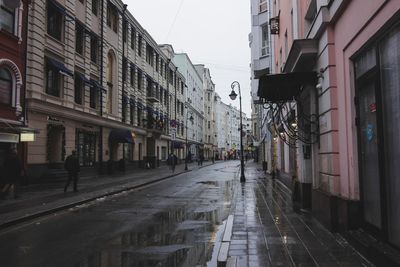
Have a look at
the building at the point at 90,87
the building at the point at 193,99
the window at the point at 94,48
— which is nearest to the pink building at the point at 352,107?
the building at the point at 90,87

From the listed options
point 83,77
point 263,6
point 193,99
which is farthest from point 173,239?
point 193,99

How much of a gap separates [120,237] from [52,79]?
16.5 meters

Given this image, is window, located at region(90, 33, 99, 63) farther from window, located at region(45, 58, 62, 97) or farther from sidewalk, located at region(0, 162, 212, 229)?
sidewalk, located at region(0, 162, 212, 229)

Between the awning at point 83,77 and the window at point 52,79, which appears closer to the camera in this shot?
the window at point 52,79

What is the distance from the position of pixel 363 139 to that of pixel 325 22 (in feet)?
9.45

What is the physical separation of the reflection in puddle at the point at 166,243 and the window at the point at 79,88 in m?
16.1

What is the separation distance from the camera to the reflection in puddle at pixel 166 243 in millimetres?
6875

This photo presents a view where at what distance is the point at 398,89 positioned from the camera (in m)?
5.88

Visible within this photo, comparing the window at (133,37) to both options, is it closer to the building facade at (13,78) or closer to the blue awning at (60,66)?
the blue awning at (60,66)

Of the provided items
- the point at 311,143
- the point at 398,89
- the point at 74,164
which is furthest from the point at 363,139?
the point at 74,164

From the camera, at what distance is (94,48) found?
97.8 ft

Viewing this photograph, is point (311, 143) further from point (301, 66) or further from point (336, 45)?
point (336, 45)

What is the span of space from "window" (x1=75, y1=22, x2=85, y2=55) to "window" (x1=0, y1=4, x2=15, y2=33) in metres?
7.34

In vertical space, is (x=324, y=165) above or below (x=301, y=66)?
below
